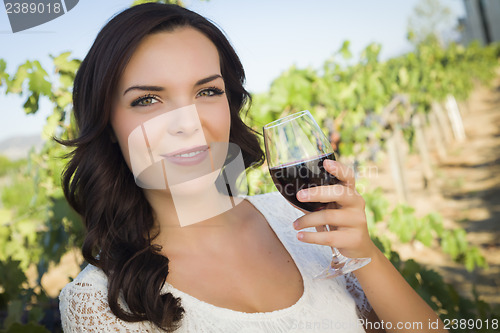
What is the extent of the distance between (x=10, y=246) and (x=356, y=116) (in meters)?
3.38

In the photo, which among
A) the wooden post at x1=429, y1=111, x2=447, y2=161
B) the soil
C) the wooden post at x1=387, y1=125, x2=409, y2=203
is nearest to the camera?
the soil

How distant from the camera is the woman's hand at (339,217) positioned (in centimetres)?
113

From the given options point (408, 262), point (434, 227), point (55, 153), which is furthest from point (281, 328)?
point (434, 227)

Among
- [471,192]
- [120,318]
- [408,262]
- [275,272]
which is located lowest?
[471,192]

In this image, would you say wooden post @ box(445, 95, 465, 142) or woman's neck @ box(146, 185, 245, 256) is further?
wooden post @ box(445, 95, 465, 142)

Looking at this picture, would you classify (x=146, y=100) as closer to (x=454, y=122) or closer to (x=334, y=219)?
(x=334, y=219)

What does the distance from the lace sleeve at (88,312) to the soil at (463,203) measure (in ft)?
1.83

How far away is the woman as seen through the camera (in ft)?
4.17

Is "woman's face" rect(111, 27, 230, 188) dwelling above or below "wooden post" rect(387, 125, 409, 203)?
above

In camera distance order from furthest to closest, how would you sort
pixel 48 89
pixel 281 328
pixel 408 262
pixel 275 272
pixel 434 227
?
pixel 434 227
pixel 48 89
pixel 408 262
pixel 275 272
pixel 281 328

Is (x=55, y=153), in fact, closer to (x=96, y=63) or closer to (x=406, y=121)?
(x=96, y=63)

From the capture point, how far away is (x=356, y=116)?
14.6ft

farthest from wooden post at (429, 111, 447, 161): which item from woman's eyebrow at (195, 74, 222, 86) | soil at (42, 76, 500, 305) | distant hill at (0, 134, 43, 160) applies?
woman's eyebrow at (195, 74, 222, 86)

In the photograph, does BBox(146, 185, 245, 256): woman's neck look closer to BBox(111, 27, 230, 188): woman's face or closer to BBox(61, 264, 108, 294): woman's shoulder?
BBox(111, 27, 230, 188): woman's face
